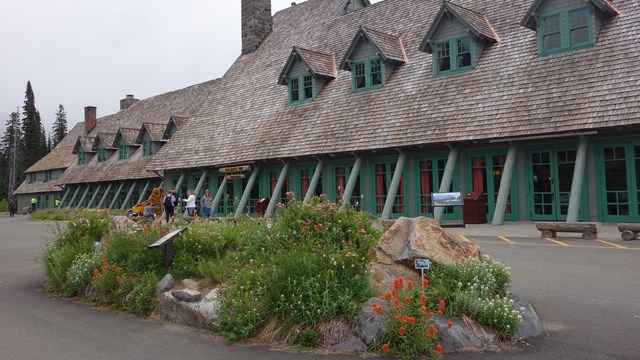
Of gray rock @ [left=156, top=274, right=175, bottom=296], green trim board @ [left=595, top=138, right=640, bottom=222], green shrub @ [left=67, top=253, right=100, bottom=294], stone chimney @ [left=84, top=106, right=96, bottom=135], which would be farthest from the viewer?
stone chimney @ [left=84, top=106, right=96, bottom=135]

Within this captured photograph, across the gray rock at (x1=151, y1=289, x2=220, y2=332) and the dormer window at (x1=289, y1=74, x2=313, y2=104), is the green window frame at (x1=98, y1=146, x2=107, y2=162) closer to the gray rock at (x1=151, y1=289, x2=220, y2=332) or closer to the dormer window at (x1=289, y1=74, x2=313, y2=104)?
the dormer window at (x1=289, y1=74, x2=313, y2=104)

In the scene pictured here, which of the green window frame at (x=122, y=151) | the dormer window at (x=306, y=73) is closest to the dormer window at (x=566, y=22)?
the dormer window at (x=306, y=73)

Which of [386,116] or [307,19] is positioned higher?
[307,19]

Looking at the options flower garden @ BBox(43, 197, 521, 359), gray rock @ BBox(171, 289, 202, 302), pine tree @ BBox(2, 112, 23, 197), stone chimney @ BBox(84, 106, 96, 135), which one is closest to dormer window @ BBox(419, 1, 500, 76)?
flower garden @ BBox(43, 197, 521, 359)

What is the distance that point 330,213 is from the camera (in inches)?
291

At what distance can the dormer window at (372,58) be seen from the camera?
22.1m

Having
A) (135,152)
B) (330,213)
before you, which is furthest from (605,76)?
(135,152)

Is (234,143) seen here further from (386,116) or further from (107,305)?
(107,305)

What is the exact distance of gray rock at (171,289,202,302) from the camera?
6977 millimetres

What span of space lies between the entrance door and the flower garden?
11.6 metres

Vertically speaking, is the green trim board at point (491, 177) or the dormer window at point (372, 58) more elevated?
the dormer window at point (372, 58)

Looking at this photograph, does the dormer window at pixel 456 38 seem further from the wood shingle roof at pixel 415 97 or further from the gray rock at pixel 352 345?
the gray rock at pixel 352 345

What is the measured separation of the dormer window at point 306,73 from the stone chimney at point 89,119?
34090 mm

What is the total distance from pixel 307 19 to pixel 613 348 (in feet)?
93.1
